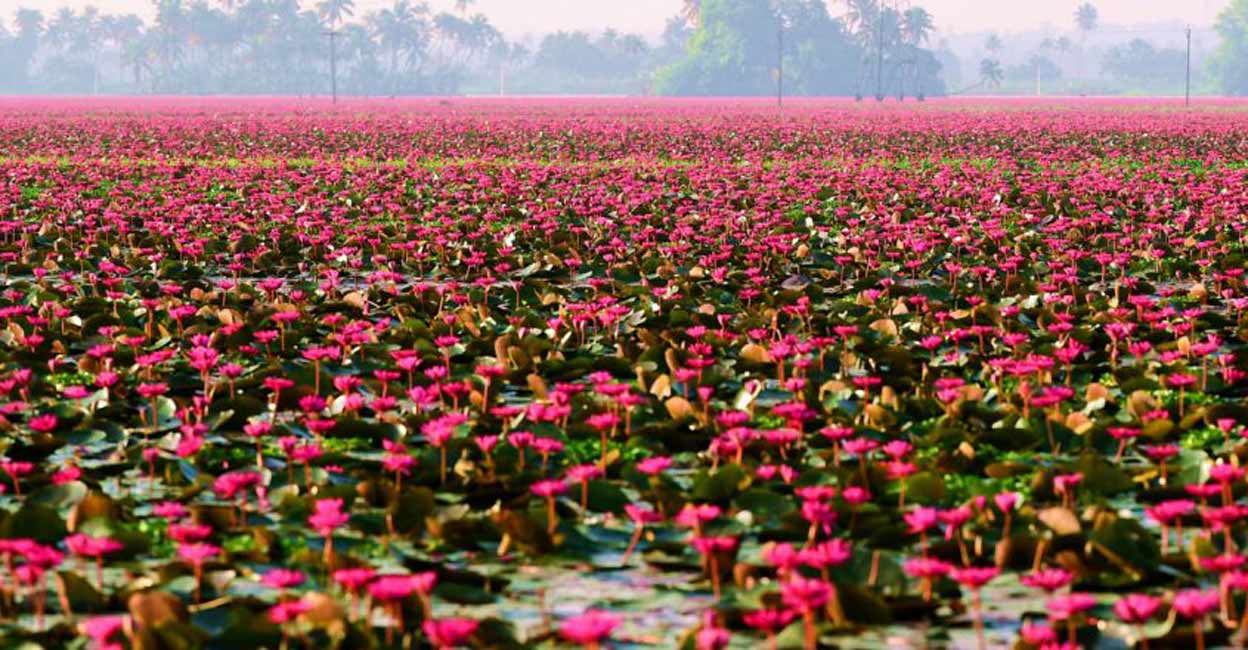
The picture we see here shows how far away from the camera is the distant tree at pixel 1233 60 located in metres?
144

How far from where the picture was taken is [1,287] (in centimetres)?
1164

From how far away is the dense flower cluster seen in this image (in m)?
4.33

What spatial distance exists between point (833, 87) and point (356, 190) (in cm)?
11274

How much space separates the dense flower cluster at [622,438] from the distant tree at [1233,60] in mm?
137393

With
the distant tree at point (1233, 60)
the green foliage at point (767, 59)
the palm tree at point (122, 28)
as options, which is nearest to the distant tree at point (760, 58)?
the green foliage at point (767, 59)

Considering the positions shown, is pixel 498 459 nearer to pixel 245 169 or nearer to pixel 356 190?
pixel 356 190

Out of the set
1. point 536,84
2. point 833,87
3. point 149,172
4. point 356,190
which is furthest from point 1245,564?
point 536,84

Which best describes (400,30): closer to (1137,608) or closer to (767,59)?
(767,59)

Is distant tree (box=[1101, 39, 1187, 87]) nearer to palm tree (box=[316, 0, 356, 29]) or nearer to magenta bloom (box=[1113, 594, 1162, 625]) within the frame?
palm tree (box=[316, 0, 356, 29])

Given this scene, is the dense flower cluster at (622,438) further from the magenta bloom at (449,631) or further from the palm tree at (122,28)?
the palm tree at (122,28)

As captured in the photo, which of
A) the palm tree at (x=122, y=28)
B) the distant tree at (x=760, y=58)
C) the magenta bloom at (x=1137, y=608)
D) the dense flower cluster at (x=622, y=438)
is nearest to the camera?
the magenta bloom at (x=1137, y=608)

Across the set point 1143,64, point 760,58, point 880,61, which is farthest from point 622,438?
point 1143,64

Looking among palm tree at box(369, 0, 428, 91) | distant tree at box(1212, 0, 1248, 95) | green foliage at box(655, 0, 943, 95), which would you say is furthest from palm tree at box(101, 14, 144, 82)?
distant tree at box(1212, 0, 1248, 95)

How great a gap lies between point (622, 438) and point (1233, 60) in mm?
149746
